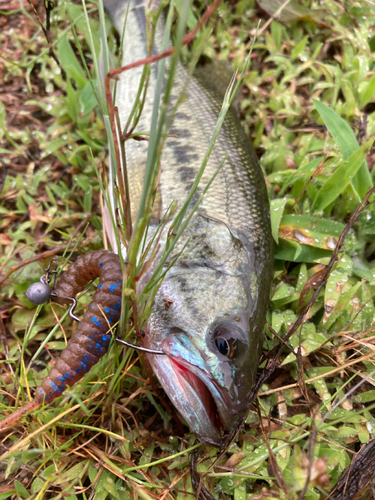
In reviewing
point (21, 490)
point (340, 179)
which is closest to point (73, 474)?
point (21, 490)

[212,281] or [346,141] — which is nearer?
[212,281]

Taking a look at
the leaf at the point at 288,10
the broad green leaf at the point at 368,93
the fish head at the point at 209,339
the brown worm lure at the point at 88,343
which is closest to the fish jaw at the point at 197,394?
the fish head at the point at 209,339

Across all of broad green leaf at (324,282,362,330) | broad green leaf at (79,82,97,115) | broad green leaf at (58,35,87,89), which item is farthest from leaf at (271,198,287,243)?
broad green leaf at (58,35,87,89)

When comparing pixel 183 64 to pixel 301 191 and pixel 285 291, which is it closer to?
pixel 301 191

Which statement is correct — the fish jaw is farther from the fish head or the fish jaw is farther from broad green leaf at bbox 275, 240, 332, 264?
broad green leaf at bbox 275, 240, 332, 264

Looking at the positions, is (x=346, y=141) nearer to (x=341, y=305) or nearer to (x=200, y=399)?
(x=341, y=305)

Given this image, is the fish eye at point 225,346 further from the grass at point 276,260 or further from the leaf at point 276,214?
the leaf at point 276,214
